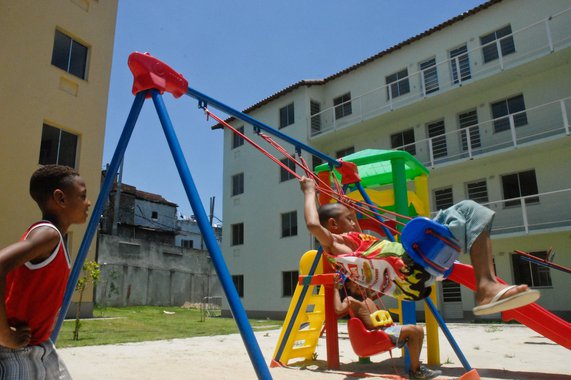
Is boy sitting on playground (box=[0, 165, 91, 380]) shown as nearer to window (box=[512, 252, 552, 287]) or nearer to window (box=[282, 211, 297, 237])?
window (box=[512, 252, 552, 287])

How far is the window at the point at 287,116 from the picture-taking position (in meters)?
23.8

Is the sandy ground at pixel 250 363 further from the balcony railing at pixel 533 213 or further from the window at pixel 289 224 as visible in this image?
the window at pixel 289 224

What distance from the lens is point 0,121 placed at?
13164 mm

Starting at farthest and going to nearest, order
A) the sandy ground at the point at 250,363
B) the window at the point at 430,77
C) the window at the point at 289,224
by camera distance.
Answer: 1. the window at the point at 289,224
2. the window at the point at 430,77
3. the sandy ground at the point at 250,363

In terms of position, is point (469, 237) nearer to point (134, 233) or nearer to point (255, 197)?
point (255, 197)

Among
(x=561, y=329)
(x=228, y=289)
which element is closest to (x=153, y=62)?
(x=228, y=289)

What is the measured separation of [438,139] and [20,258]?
18.9 meters

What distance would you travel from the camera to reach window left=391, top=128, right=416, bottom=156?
765 inches

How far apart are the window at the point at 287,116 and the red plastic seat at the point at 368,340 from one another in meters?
20.0

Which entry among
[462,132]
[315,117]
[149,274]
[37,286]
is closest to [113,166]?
[37,286]

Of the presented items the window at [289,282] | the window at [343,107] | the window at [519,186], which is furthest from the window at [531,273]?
the window at [343,107]

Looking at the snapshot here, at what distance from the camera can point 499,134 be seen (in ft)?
56.2

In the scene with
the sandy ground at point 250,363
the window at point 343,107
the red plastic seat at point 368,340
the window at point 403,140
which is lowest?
the sandy ground at point 250,363

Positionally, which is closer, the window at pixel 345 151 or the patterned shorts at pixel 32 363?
the patterned shorts at pixel 32 363
